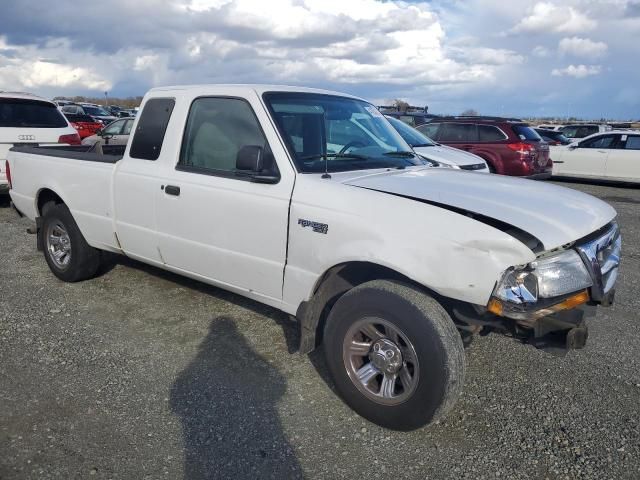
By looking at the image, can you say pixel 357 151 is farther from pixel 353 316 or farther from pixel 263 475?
pixel 263 475

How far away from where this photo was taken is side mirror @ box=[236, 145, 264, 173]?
338 cm

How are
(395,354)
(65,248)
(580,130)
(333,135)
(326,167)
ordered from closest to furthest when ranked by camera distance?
(395,354) < (326,167) < (333,135) < (65,248) < (580,130)

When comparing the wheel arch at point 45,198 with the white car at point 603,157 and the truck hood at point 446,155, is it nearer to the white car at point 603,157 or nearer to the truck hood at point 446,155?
the truck hood at point 446,155

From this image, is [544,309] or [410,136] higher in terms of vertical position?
[410,136]

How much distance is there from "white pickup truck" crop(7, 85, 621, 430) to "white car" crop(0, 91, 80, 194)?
4.37 metres

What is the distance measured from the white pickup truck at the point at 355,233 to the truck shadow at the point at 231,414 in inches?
19.6

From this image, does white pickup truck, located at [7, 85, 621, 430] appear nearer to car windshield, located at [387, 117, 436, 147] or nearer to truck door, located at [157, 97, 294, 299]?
truck door, located at [157, 97, 294, 299]

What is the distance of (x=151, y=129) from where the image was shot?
14.4 feet

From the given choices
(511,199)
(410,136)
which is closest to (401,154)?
(511,199)

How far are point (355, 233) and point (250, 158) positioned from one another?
0.84m

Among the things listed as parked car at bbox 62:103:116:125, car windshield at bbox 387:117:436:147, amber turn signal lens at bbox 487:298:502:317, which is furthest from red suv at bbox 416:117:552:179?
parked car at bbox 62:103:116:125

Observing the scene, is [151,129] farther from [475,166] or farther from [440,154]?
[475,166]

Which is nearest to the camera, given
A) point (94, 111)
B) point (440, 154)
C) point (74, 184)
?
point (74, 184)

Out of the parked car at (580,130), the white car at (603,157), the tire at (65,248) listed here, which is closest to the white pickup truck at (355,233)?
the tire at (65,248)
